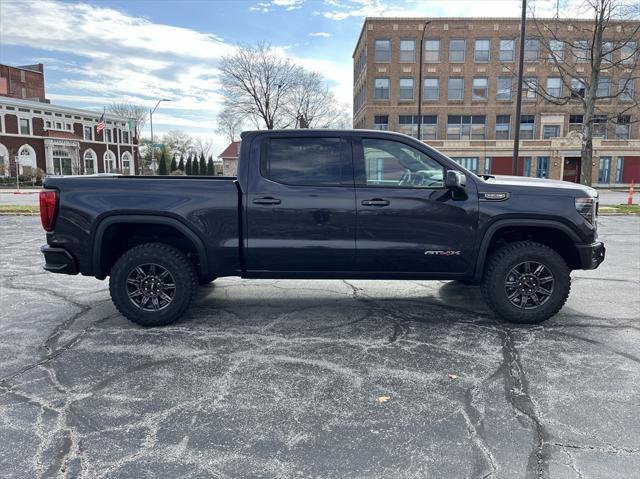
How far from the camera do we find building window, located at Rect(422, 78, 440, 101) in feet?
138

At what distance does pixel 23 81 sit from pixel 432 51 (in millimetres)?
66419

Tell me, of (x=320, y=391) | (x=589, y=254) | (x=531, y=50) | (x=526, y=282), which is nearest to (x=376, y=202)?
(x=526, y=282)

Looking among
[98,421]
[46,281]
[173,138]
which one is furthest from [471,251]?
[173,138]

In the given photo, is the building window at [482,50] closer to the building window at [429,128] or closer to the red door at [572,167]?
the building window at [429,128]

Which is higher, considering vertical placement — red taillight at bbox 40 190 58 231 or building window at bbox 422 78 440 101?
A: building window at bbox 422 78 440 101

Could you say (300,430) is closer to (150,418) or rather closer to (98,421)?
(150,418)

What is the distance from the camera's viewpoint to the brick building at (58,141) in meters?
52.0

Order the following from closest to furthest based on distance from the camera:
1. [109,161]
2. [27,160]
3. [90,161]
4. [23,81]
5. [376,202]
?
[376,202] < [27,160] < [90,161] < [109,161] < [23,81]

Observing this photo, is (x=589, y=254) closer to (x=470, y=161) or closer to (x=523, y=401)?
(x=523, y=401)

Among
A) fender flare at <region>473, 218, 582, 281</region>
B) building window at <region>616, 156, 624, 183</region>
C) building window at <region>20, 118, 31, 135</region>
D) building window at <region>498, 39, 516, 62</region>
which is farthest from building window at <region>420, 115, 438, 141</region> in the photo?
building window at <region>20, 118, 31, 135</region>

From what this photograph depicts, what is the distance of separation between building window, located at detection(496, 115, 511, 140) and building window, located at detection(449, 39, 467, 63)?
6.22 m

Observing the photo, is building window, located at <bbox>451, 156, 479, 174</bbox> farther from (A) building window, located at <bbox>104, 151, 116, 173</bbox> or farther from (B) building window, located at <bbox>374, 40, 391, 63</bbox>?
(A) building window, located at <bbox>104, 151, 116, 173</bbox>

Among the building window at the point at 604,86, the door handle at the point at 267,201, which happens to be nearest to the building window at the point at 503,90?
the building window at the point at 604,86

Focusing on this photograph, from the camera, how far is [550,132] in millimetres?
42688
